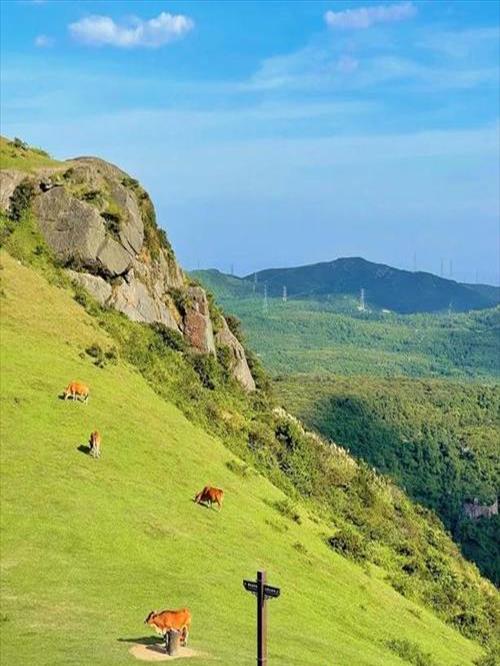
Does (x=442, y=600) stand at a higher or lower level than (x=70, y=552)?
lower

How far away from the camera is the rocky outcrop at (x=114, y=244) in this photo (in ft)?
193

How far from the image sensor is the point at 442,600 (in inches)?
1971

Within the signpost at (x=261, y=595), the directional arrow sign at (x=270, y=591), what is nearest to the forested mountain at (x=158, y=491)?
the signpost at (x=261, y=595)

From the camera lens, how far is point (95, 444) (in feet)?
120

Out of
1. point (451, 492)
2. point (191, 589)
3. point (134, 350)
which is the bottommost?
point (451, 492)

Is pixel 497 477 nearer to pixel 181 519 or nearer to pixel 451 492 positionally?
pixel 451 492

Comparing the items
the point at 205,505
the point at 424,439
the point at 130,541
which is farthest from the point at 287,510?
the point at 424,439

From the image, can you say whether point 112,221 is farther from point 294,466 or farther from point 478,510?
point 478,510

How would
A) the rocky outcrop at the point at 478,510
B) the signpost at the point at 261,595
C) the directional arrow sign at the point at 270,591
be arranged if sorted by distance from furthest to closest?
the rocky outcrop at the point at 478,510 → the signpost at the point at 261,595 → the directional arrow sign at the point at 270,591

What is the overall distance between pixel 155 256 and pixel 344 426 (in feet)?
240

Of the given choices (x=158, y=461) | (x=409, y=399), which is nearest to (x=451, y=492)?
(x=409, y=399)

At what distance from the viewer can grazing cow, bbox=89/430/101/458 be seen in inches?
1442

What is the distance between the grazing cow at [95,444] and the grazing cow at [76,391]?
4.07m

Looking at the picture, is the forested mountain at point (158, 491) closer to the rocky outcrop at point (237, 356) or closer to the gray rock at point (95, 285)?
the gray rock at point (95, 285)
